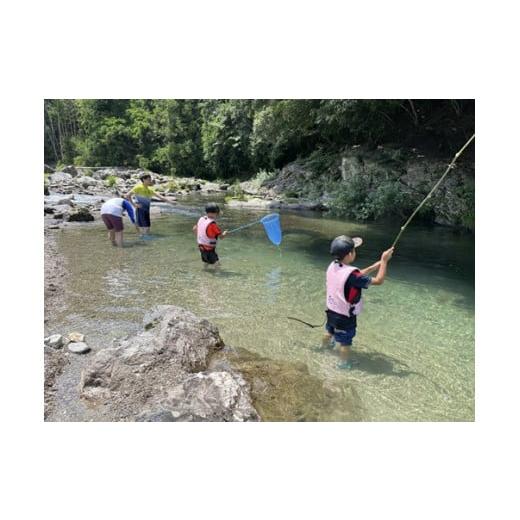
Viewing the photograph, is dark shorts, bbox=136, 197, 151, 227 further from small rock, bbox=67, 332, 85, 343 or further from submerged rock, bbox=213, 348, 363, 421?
submerged rock, bbox=213, 348, 363, 421

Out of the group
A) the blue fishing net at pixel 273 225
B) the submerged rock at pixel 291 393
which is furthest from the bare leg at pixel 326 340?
the blue fishing net at pixel 273 225

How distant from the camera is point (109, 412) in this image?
3.73 meters

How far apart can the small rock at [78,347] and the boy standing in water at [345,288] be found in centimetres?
287

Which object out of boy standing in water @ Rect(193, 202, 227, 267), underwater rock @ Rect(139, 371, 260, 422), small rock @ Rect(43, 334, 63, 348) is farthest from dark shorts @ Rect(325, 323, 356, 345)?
boy standing in water @ Rect(193, 202, 227, 267)

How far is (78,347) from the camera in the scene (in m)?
4.92

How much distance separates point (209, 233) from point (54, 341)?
419 centimetres

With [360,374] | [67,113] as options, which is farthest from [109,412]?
[67,113]

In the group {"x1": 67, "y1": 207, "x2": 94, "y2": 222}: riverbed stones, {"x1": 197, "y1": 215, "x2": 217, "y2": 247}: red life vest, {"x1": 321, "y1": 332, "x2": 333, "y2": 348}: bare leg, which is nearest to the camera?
{"x1": 321, "y1": 332, "x2": 333, "y2": 348}: bare leg

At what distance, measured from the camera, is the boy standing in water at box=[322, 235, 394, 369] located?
446 cm

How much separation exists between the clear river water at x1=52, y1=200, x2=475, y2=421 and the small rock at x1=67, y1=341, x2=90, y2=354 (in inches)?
7.3

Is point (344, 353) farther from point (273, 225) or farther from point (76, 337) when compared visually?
point (273, 225)

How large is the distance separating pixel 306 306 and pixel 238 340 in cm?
172

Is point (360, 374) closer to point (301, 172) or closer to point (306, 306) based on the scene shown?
point (306, 306)

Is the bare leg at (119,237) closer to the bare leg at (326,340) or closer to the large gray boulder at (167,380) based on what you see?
the large gray boulder at (167,380)
